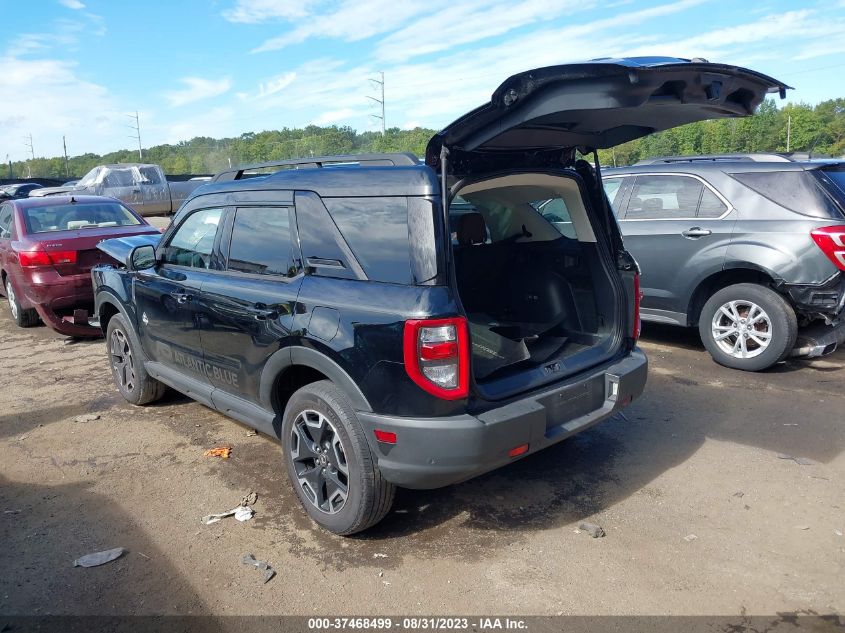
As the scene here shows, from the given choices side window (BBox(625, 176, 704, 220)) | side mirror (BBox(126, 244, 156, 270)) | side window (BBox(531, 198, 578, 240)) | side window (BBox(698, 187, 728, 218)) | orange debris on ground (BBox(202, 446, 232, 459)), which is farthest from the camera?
side window (BBox(625, 176, 704, 220))

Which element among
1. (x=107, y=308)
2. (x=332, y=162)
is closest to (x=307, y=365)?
(x=332, y=162)

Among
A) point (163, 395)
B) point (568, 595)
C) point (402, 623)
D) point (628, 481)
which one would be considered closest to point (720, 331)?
point (628, 481)

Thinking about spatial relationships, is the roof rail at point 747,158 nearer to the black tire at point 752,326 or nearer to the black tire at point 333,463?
the black tire at point 752,326

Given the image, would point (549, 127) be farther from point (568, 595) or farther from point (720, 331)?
point (720, 331)

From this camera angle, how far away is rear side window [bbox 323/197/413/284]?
3082mm

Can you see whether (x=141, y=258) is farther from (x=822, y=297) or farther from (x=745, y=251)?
(x=822, y=297)

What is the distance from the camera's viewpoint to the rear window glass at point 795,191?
5.54 meters

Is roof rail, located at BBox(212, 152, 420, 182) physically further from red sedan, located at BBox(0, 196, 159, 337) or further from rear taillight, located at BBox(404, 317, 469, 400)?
red sedan, located at BBox(0, 196, 159, 337)

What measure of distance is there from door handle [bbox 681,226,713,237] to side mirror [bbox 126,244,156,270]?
4853 mm

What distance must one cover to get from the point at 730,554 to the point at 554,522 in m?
0.88

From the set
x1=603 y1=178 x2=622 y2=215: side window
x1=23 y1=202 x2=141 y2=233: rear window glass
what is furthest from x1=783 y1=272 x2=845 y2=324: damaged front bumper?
x1=23 y1=202 x2=141 y2=233: rear window glass

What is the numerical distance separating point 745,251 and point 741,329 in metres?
0.73

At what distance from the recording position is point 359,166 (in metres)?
3.39

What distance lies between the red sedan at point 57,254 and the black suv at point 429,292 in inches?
136
